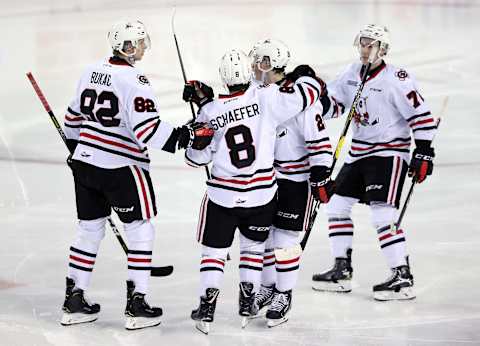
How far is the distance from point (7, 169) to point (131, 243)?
108 inches

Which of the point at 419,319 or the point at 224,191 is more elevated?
the point at 224,191

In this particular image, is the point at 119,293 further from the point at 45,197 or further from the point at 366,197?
the point at 45,197

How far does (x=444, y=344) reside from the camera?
14.9 ft

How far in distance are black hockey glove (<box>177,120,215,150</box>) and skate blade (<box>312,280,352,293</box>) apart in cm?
112

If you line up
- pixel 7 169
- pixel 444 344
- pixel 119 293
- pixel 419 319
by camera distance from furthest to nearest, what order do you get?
pixel 7 169, pixel 119 293, pixel 419 319, pixel 444 344

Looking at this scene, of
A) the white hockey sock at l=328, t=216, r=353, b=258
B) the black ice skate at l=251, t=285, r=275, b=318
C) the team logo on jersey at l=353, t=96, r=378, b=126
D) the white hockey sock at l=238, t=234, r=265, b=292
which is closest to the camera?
the white hockey sock at l=238, t=234, r=265, b=292

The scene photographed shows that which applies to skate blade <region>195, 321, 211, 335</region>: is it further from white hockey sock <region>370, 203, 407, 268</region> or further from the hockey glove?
the hockey glove

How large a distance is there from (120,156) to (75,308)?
0.68 metres

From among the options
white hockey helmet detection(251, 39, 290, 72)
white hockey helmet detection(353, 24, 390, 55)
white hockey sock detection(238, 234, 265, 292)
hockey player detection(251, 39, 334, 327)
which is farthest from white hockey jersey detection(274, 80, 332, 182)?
white hockey helmet detection(353, 24, 390, 55)

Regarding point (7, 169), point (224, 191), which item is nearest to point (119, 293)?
point (224, 191)

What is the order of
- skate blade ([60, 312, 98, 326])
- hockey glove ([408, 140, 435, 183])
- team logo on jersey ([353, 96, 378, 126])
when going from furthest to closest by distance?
team logo on jersey ([353, 96, 378, 126]) < hockey glove ([408, 140, 435, 183]) < skate blade ([60, 312, 98, 326])

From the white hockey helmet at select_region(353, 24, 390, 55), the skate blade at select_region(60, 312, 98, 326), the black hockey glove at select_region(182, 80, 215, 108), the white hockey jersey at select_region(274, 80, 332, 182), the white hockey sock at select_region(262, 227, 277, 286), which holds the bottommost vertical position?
the skate blade at select_region(60, 312, 98, 326)

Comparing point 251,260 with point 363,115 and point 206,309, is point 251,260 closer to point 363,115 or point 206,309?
point 206,309

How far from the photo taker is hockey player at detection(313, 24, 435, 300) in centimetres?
518
